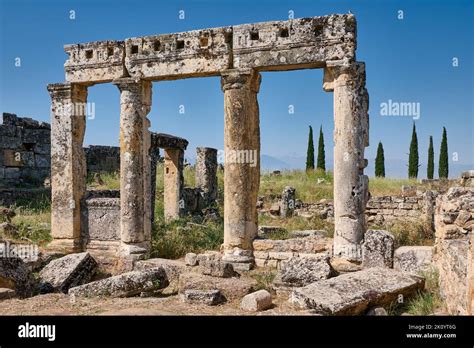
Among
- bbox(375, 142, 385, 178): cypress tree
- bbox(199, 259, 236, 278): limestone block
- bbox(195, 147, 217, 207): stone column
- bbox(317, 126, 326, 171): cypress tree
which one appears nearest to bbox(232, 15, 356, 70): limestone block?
bbox(199, 259, 236, 278): limestone block

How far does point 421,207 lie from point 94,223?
40.6 ft

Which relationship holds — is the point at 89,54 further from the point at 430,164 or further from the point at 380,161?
the point at 430,164

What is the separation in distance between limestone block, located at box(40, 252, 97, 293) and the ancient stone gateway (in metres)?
1.15

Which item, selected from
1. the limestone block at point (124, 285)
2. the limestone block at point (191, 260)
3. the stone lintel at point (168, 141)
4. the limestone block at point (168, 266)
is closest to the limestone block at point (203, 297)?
the limestone block at point (124, 285)

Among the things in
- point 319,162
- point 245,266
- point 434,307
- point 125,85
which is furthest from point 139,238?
point 319,162

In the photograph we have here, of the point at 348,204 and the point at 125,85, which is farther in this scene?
the point at 125,85

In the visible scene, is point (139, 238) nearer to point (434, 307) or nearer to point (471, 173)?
point (434, 307)

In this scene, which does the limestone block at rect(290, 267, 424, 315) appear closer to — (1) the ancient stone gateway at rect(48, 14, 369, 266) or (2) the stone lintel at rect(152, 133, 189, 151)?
(1) the ancient stone gateway at rect(48, 14, 369, 266)

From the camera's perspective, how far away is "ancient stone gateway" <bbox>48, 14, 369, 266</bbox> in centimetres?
924

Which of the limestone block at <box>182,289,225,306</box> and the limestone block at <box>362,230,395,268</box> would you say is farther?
the limestone block at <box>362,230,395,268</box>

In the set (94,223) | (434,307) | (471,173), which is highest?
(471,173)

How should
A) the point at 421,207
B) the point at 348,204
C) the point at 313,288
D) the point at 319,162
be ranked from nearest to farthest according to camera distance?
the point at 313,288 → the point at 348,204 → the point at 421,207 → the point at 319,162
